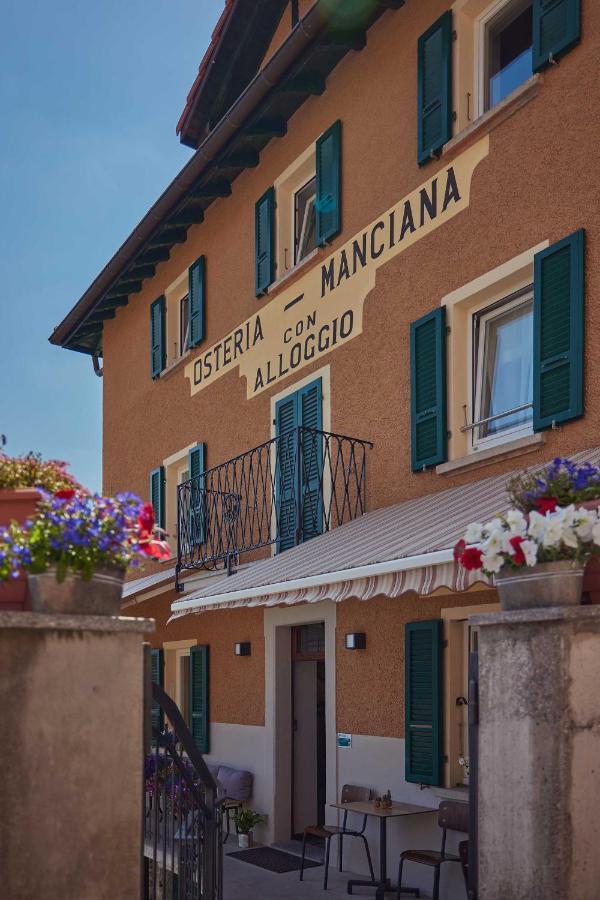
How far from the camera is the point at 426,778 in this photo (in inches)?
380

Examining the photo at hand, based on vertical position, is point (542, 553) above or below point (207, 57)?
below

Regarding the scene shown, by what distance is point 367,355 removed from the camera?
38.2ft

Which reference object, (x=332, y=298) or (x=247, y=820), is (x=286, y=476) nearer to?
(x=332, y=298)

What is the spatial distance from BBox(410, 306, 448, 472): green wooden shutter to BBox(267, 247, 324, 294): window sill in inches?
102

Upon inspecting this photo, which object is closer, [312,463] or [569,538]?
[569,538]

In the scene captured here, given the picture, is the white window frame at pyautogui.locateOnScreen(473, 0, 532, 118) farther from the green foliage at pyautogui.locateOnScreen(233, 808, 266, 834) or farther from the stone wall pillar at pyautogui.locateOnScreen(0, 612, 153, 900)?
the green foliage at pyautogui.locateOnScreen(233, 808, 266, 834)

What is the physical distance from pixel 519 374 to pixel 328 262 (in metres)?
3.92

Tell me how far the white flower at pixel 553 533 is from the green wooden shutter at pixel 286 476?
7.67 metres

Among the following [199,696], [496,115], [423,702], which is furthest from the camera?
[199,696]

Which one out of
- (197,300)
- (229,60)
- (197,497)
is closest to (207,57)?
(229,60)

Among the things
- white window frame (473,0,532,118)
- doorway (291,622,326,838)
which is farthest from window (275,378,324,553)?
white window frame (473,0,532,118)

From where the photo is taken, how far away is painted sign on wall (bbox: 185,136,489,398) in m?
10.4

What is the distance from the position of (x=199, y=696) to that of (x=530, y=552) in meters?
11.5

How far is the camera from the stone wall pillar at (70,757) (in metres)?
3.97
